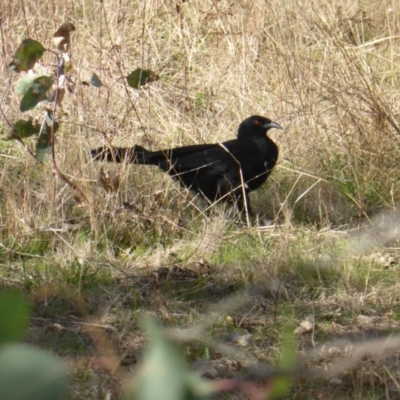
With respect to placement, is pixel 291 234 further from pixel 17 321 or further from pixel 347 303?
pixel 17 321

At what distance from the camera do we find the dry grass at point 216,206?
3705mm

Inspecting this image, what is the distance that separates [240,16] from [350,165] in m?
2.01

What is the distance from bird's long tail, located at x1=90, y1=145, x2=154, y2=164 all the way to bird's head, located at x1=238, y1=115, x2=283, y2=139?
30.4 inches

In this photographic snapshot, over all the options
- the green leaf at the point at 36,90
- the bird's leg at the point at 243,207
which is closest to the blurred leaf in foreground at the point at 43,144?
the green leaf at the point at 36,90

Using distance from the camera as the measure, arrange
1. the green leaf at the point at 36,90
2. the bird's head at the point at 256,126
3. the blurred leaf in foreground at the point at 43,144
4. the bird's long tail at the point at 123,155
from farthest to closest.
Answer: the bird's head at the point at 256,126
the bird's long tail at the point at 123,155
the blurred leaf in foreground at the point at 43,144
the green leaf at the point at 36,90

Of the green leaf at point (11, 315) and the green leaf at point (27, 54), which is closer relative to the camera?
the green leaf at point (11, 315)

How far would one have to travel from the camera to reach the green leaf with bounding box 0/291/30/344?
65 centimetres

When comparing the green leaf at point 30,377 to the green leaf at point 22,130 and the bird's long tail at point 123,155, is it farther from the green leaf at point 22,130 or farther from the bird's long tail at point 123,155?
the bird's long tail at point 123,155

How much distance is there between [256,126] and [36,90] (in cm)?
201

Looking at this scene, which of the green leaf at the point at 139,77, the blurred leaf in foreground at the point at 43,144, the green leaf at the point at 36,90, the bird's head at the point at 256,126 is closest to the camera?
the green leaf at the point at 36,90

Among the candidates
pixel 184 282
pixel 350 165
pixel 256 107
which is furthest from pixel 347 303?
pixel 256 107

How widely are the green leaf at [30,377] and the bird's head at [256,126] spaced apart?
4.98 meters

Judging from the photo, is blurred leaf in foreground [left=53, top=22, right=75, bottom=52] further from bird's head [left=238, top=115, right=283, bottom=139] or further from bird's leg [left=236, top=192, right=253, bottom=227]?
bird's head [left=238, top=115, right=283, bottom=139]

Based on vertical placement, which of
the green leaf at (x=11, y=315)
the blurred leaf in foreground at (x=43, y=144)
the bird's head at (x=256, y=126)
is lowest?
the bird's head at (x=256, y=126)
